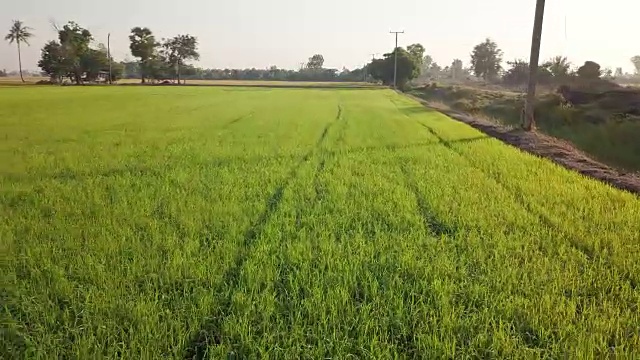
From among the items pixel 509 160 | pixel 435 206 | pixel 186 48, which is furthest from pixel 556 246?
pixel 186 48

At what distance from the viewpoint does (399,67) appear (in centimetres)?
7156

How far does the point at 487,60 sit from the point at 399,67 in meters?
33.2

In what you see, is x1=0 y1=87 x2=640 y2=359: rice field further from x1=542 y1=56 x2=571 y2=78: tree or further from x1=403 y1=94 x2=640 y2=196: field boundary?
x1=542 y1=56 x2=571 y2=78: tree

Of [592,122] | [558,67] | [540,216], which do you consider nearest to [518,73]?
[558,67]

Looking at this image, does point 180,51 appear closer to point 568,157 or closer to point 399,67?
point 399,67

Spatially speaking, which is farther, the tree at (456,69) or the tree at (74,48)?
the tree at (456,69)

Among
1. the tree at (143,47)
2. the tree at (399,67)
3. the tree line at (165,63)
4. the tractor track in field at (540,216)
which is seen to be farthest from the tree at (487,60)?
the tractor track in field at (540,216)

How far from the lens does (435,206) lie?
6.10 metres

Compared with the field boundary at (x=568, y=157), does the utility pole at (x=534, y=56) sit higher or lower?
higher

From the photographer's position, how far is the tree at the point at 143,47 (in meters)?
73.0

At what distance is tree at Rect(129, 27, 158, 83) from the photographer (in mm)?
73000

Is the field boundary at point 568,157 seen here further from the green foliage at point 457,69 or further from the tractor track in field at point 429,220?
the green foliage at point 457,69

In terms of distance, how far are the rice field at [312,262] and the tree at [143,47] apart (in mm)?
70130

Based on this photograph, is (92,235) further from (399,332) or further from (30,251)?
(399,332)
